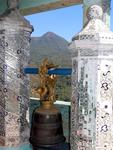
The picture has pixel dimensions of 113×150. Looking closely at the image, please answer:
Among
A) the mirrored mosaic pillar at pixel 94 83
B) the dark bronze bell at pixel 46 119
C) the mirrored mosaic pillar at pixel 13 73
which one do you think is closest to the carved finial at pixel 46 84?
the dark bronze bell at pixel 46 119

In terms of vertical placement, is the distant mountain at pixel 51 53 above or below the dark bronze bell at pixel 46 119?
above

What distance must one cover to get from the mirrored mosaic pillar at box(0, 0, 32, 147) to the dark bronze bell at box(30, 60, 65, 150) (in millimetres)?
472

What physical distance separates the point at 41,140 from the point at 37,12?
1.31 metres

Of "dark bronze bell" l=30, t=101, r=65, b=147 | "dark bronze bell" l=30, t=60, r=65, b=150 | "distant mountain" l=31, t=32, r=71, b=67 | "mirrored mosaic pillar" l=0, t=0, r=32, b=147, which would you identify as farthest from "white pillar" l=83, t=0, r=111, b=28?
"dark bronze bell" l=30, t=101, r=65, b=147

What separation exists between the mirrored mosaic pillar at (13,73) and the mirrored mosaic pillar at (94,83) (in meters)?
0.64

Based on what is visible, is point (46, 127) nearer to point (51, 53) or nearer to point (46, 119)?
point (46, 119)

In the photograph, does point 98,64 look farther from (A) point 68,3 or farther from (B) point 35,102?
(B) point 35,102

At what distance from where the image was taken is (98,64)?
1.47 m

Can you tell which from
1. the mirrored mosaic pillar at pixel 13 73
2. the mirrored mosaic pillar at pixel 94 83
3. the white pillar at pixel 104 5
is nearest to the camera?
the mirrored mosaic pillar at pixel 94 83

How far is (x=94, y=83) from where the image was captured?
4.88 ft

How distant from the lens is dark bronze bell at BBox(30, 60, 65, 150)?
1604mm

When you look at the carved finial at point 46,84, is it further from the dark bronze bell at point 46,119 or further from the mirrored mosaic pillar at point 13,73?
the mirrored mosaic pillar at point 13,73

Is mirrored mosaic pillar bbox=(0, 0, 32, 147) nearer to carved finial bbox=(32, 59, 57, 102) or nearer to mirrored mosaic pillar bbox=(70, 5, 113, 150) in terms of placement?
carved finial bbox=(32, 59, 57, 102)

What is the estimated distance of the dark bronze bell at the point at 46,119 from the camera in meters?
1.60
